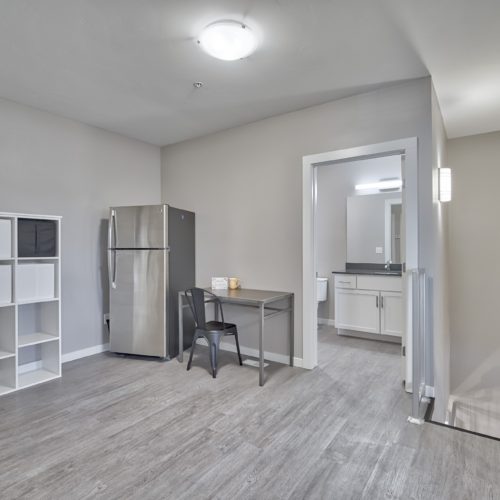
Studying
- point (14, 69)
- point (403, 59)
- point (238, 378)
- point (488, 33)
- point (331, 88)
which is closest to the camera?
point (488, 33)

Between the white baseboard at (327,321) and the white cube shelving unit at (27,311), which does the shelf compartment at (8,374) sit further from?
the white baseboard at (327,321)

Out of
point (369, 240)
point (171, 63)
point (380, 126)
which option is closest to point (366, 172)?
point (369, 240)

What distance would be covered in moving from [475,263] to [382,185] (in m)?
1.62

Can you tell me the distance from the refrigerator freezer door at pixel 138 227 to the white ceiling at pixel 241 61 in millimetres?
1004

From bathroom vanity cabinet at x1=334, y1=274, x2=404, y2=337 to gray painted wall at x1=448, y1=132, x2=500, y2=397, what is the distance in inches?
27.5

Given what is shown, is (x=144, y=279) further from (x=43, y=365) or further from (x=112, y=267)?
(x=43, y=365)

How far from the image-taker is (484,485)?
1.70m

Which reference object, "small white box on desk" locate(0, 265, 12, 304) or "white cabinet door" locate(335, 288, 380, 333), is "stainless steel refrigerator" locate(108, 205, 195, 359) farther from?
"white cabinet door" locate(335, 288, 380, 333)

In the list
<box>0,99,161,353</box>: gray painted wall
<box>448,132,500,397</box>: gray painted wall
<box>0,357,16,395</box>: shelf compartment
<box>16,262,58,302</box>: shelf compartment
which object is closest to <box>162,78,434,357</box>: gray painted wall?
<box>0,99,161,353</box>: gray painted wall

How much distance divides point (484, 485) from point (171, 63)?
10.7 ft

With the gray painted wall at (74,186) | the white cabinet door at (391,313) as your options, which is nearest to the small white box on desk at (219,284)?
the gray painted wall at (74,186)

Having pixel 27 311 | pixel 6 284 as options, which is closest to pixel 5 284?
pixel 6 284

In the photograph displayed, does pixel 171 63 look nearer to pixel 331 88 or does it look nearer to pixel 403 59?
pixel 331 88

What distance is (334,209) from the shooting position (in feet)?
17.4
